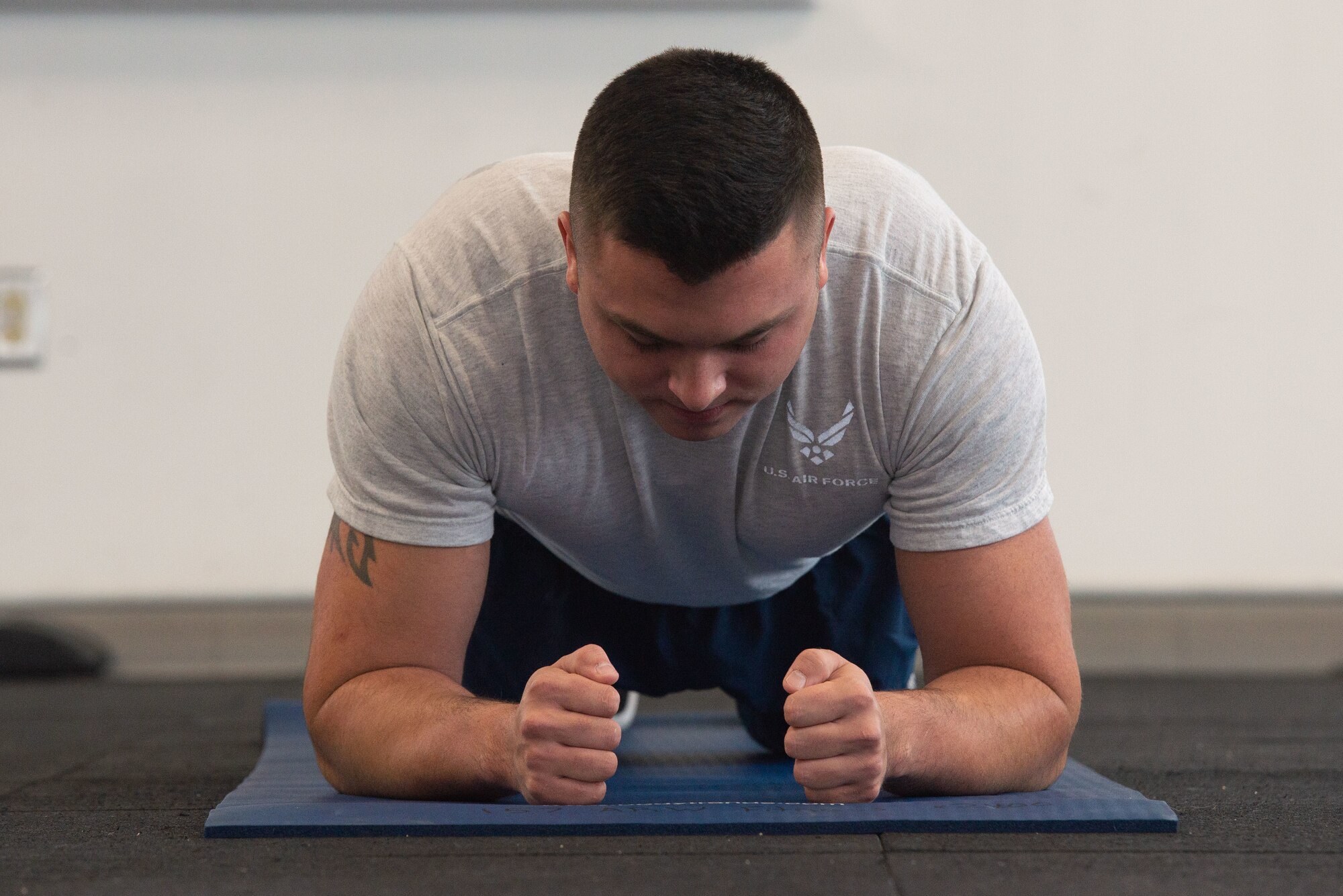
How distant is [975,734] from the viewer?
1.00 meters

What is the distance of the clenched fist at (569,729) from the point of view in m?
0.93

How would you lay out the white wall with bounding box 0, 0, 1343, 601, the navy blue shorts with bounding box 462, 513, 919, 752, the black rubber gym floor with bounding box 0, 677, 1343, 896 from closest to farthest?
the black rubber gym floor with bounding box 0, 677, 1343, 896 < the navy blue shorts with bounding box 462, 513, 919, 752 < the white wall with bounding box 0, 0, 1343, 601

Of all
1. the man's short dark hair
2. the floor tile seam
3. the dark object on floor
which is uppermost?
the man's short dark hair

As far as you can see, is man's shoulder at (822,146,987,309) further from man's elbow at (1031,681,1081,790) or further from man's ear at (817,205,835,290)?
man's elbow at (1031,681,1081,790)

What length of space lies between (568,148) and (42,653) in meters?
1.45

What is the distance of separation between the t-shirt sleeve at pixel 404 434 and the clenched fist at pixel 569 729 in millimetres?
200

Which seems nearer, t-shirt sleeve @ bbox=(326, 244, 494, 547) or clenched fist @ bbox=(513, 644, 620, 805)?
clenched fist @ bbox=(513, 644, 620, 805)

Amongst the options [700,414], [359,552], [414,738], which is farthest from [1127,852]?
[359,552]

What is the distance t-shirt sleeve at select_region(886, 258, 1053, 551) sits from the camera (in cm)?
103

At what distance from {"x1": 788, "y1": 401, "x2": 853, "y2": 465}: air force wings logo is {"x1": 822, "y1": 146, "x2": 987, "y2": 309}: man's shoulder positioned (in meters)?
0.12

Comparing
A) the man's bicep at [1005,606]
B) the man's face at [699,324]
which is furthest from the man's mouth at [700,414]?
the man's bicep at [1005,606]

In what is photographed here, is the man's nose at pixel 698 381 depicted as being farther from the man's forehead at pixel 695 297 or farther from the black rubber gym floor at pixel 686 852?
the black rubber gym floor at pixel 686 852

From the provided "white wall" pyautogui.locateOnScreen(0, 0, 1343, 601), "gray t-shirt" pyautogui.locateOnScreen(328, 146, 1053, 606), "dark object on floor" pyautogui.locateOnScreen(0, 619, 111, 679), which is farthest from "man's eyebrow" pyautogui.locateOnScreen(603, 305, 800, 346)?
"dark object on floor" pyautogui.locateOnScreen(0, 619, 111, 679)

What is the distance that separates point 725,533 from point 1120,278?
1618 millimetres
